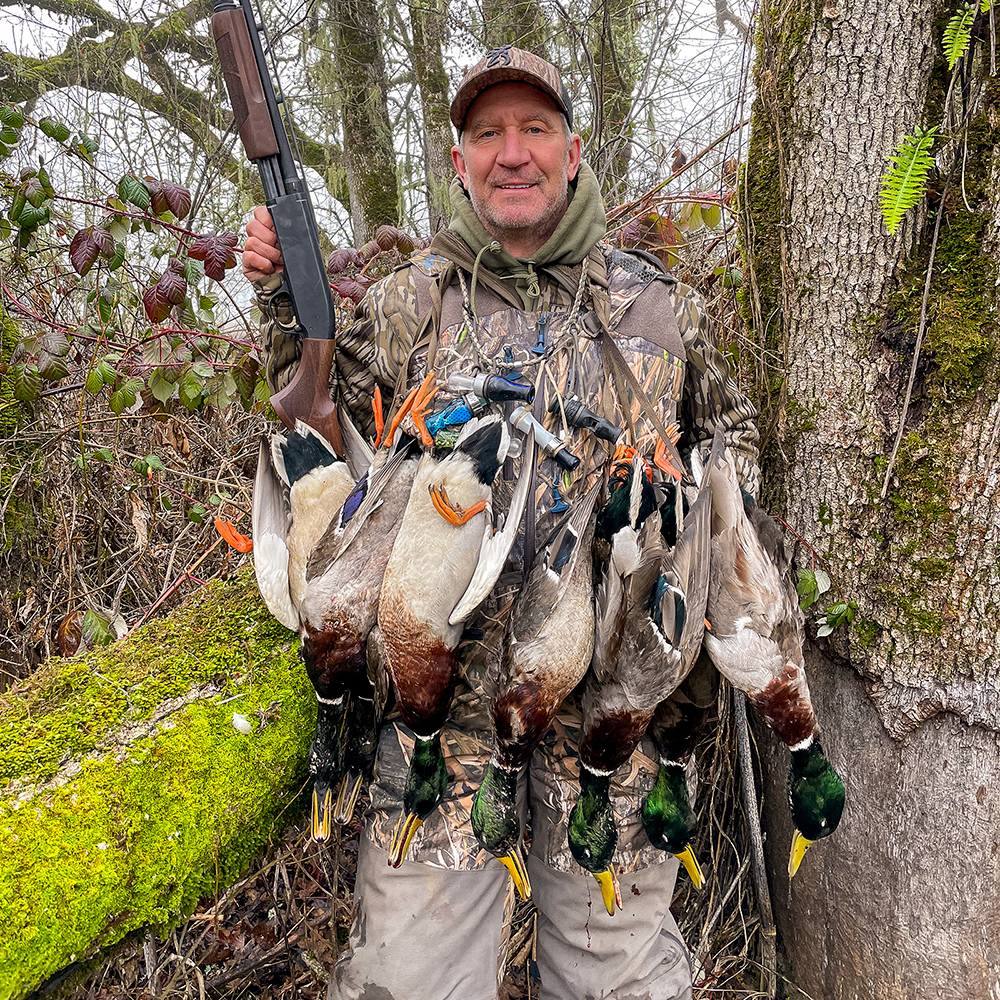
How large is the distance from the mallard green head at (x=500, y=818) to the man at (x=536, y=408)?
0.18m

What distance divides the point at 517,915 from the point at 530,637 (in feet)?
6.52

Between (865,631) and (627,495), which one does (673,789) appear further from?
(627,495)

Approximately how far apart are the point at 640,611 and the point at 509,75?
1772mm

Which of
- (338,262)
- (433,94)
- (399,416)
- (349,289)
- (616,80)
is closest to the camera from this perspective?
(399,416)

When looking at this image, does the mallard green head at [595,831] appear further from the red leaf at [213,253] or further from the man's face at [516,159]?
the red leaf at [213,253]

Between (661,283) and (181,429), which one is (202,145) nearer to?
(181,429)

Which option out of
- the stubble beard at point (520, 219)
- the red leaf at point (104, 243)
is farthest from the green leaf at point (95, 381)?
Answer: the stubble beard at point (520, 219)

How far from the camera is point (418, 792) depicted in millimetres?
2271

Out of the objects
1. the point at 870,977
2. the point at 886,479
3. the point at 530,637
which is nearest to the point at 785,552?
the point at 886,479

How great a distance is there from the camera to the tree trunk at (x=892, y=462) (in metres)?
2.21

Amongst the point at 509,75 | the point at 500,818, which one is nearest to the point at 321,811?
the point at 500,818

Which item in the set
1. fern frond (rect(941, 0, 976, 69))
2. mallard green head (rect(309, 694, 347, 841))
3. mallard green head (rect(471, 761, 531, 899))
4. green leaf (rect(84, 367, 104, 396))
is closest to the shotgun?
green leaf (rect(84, 367, 104, 396))

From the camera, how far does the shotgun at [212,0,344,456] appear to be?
2455 mm

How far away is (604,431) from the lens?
2.29 m
